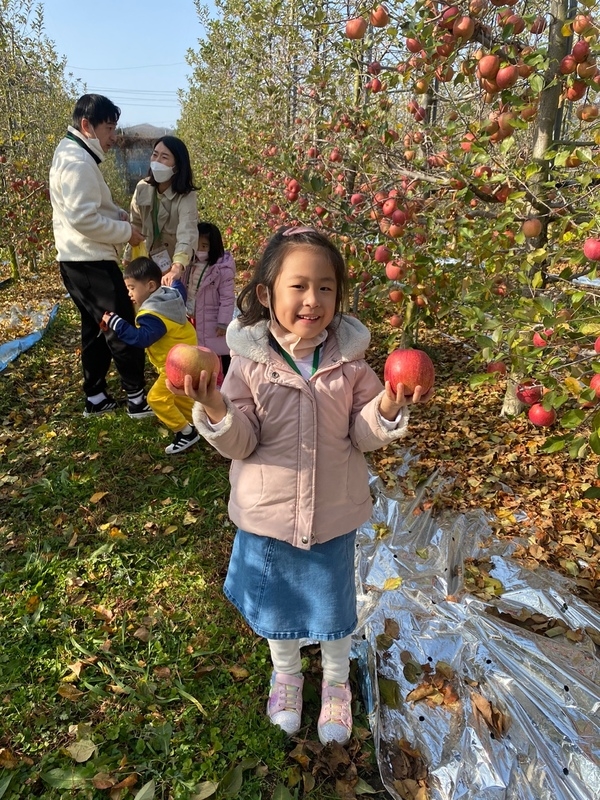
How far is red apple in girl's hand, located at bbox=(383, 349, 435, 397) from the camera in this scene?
4.31ft

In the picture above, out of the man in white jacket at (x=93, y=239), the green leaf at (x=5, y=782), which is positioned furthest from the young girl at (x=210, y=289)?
the green leaf at (x=5, y=782)

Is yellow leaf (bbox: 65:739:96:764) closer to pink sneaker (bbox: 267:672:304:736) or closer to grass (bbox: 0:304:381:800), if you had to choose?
grass (bbox: 0:304:381:800)

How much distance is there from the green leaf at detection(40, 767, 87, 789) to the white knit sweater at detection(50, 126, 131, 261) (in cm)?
272

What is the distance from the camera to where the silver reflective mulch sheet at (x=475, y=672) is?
168cm

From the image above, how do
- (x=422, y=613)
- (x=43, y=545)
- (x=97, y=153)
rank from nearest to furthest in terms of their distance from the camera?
1. (x=422, y=613)
2. (x=43, y=545)
3. (x=97, y=153)

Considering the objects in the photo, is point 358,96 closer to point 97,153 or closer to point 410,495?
point 97,153

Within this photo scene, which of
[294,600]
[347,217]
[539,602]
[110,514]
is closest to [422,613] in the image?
[539,602]

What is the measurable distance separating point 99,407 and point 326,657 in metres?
2.73

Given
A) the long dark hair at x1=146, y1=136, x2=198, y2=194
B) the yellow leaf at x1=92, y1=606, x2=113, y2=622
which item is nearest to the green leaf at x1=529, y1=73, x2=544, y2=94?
the long dark hair at x1=146, y1=136, x2=198, y2=194

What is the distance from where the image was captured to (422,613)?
2.26m

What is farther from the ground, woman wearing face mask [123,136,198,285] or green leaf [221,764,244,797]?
woman wearing face mask [123,136,198,285]

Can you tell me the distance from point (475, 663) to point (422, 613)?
1.00ft

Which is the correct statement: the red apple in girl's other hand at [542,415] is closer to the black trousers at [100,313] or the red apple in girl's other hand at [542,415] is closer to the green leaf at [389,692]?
the green leaf at [389,692]

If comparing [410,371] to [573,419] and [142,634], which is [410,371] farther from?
[142,634]
